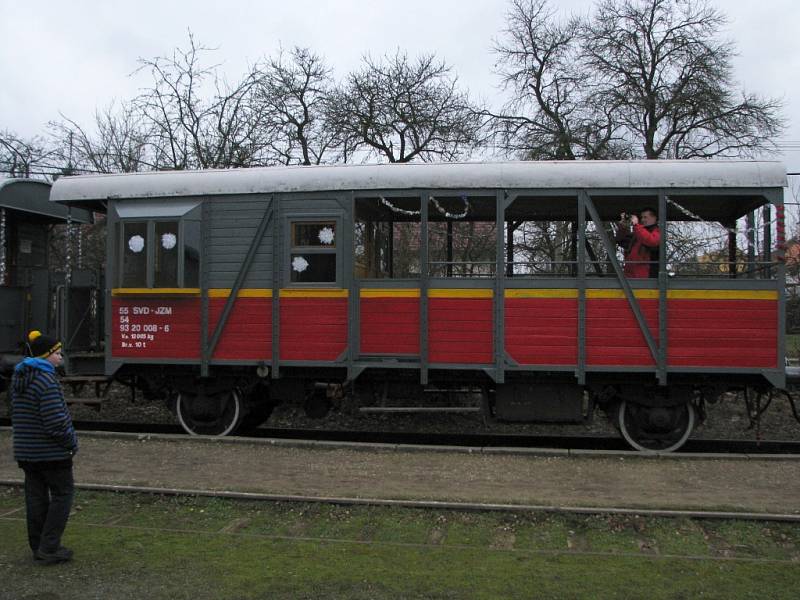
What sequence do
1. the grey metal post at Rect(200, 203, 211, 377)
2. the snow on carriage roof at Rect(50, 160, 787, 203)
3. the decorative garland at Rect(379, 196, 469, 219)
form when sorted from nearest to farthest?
the snow on carriage roof at Rect(50, 160, 787, 203), the decorative garland at Rect(379, 196, 469, 219), the grey metal post at Rect(200, 203, 211, 377)

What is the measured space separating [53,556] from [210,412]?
4.53 meters

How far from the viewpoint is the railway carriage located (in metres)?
7.87

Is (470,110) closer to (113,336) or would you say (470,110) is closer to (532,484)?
(113,336)

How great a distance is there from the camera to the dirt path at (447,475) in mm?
6109

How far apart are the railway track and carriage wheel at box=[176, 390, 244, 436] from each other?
44 cm

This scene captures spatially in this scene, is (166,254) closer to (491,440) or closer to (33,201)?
(33,201)

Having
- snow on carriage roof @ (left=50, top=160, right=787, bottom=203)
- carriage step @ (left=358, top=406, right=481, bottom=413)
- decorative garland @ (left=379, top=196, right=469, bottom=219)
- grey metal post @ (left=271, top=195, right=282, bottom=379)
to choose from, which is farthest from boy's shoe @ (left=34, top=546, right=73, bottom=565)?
decorative garland @ (left=379, top=196, right=469, bottom=219)

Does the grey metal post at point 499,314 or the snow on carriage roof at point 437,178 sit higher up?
the snow on carriage roof at point 437,178

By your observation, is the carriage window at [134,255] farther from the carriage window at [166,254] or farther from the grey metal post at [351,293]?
the grey metal post at [351,293]

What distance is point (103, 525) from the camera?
5.40m

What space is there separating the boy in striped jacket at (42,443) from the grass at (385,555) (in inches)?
8.2

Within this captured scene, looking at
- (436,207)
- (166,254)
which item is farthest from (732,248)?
(166,254)

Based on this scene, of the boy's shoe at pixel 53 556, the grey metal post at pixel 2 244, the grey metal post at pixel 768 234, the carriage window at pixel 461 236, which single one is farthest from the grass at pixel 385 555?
the grey metal post at pixel 2 244

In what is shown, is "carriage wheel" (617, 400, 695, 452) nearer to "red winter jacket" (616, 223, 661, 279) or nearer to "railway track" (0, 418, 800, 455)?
"railway track" (0, 418, 800, 455)
